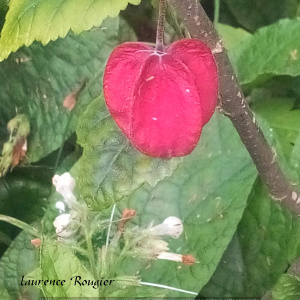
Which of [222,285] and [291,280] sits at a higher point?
[291,280]

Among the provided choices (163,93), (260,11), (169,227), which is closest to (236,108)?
(163,93)

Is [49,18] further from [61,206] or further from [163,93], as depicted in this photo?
[61,206]

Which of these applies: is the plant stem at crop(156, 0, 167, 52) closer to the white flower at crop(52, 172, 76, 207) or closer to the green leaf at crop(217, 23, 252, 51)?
the white flower at crop(52, 172, 76, 207)

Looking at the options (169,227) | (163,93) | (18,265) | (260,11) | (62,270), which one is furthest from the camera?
(260,11)

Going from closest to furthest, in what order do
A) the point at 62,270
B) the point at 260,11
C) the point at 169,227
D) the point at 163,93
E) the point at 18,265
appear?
the point at 163,93 → the point at 62,270 → the point at 169,227 → the point at 18,265 → the point at 260,11

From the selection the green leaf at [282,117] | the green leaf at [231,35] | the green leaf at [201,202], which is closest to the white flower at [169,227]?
the green leaf at [201,202]

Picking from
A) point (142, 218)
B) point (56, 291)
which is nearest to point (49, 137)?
point (142, 218)

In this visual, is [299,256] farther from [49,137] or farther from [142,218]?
[49,137]
